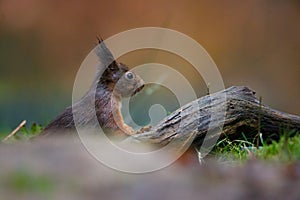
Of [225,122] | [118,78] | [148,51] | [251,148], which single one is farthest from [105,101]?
[148,51]

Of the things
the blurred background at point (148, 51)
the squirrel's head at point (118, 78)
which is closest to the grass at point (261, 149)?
the squirrel's head at point (118, 78)

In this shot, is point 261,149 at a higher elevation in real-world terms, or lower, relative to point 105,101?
lower

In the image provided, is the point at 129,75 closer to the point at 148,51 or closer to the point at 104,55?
the point at 104,55

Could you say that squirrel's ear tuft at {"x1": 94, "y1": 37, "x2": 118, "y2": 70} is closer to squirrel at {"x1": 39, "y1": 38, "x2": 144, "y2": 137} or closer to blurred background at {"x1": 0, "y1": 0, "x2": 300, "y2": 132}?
squirrel at {"x1": 39, "y1": 38, "x2": 144, "y2": 137}

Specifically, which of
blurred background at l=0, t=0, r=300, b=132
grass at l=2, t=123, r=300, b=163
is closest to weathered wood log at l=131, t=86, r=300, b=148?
grass at l=2, t=123, r=300, b=163

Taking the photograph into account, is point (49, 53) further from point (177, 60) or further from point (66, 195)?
point (66, 195)

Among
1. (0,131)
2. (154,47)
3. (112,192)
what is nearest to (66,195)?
(112,192)

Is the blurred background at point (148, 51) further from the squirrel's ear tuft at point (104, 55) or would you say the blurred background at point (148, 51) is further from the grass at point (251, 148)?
the grass at point (251, 148)
